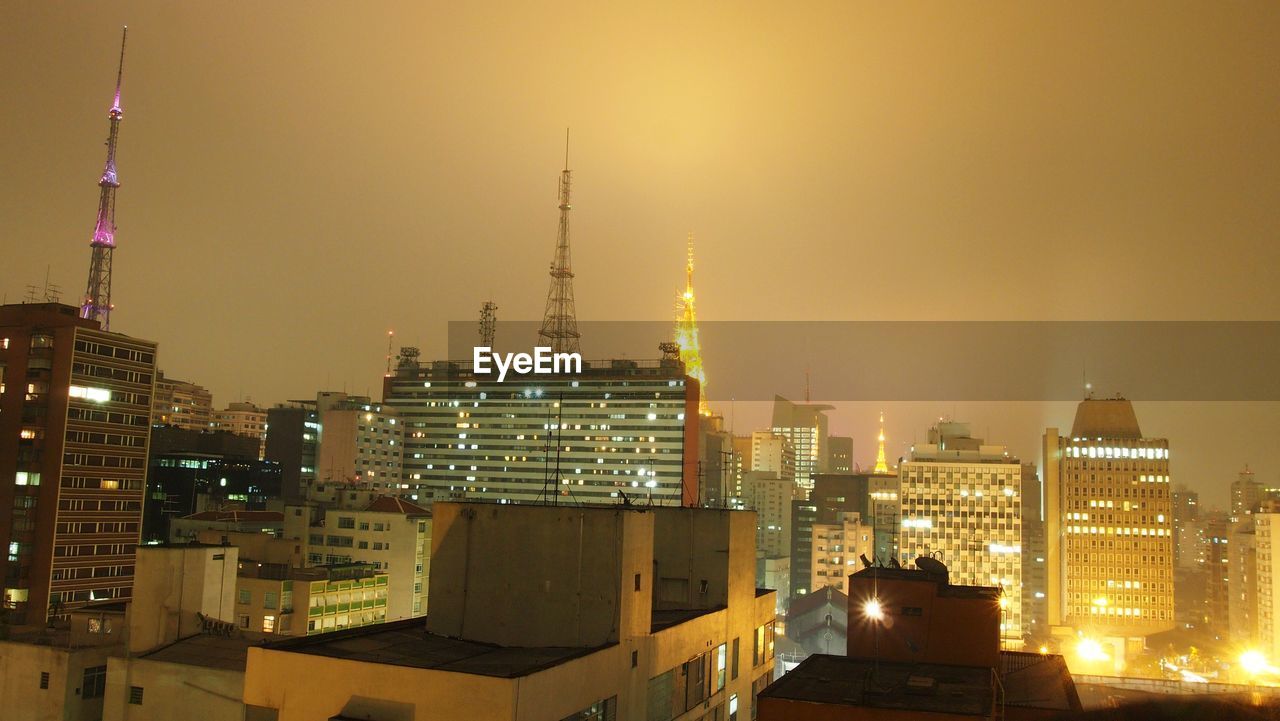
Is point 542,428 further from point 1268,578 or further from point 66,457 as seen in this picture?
point 1268,578

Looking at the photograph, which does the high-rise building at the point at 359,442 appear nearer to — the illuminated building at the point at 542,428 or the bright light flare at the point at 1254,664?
the illuminated building at the point at 542,428

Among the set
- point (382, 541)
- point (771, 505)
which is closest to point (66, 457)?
point (382, 541)

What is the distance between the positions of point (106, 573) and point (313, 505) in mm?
12238

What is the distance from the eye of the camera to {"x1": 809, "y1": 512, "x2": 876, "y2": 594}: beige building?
11244 cm

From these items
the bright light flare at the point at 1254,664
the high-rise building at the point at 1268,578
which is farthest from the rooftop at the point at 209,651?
the high-rise building at the point at 1268,578

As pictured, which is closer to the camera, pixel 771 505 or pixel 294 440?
pixel 294 440

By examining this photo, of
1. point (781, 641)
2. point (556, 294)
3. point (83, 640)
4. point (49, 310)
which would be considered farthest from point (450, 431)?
point (83, 640)

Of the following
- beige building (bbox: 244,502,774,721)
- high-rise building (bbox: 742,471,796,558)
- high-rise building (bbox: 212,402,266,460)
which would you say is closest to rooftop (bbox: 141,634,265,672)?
beige building (bbox: 244,502,774,721)

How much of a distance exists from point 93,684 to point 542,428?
95.6 m

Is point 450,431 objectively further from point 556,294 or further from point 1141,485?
point 1141,485

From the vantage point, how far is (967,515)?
337ft

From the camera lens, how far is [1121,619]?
106m

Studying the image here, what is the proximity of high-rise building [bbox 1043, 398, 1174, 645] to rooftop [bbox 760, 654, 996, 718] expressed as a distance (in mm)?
93590

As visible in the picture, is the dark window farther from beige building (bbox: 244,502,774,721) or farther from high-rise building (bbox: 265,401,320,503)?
high-rise building (bbox: 265,401,320,503)
